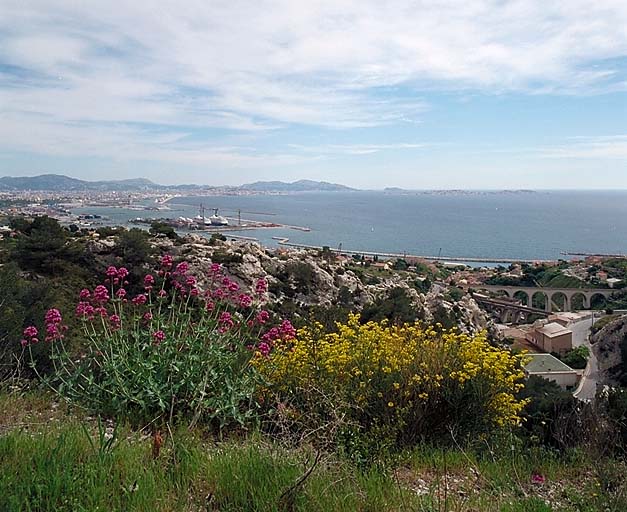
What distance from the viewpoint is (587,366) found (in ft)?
81.6

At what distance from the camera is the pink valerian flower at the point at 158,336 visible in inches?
143

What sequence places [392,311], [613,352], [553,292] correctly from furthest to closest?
[553,292] < [613,352] < [392,311]

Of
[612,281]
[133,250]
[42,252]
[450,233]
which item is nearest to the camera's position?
[42,252]

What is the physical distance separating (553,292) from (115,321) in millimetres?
56155

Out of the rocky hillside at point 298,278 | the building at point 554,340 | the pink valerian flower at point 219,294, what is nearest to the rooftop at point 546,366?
the rocky hillside at point 298,278

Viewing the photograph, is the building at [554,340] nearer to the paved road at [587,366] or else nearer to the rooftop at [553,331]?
the rooftop at [553,331]

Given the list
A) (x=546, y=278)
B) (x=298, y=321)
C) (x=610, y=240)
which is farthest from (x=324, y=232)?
(x=298, y=321)

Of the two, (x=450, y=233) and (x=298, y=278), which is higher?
(x=298, y=278)

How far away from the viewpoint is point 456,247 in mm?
89938

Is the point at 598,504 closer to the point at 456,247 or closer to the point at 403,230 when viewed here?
the point at 456,247

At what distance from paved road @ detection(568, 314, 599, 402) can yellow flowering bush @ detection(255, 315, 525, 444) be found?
25.4 ft

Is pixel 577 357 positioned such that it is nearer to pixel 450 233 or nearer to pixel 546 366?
pixel 546 366

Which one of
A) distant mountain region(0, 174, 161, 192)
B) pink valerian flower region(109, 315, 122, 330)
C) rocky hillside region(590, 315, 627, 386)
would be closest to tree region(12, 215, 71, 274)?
pink valerian flower region(109, 315, 122, 330)

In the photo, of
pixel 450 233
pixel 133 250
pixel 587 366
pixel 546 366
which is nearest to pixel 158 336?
pixel 133 250
